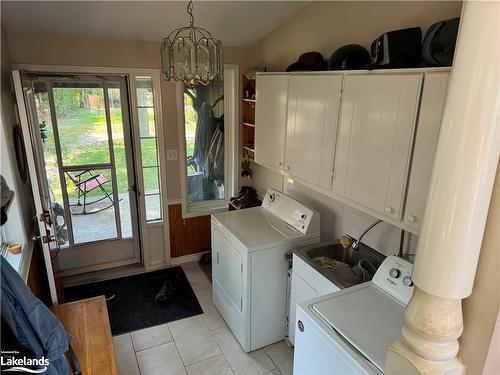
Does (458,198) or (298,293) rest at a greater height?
(458,198)

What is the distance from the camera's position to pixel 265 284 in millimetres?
2559

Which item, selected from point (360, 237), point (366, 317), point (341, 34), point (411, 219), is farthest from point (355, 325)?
point (341, 34)

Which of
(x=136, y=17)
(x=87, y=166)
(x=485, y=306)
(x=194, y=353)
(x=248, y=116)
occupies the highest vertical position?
(x=136, y=17)

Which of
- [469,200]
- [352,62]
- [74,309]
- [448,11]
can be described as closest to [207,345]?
[74,309]

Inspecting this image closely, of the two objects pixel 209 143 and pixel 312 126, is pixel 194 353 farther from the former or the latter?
pixel 209 143

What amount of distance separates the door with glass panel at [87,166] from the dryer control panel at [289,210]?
1.48 meters

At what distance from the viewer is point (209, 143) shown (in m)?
3.81

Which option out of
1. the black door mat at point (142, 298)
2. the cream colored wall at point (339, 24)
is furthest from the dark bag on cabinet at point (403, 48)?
the black door mat at point (142, 298)

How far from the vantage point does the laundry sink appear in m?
2.21

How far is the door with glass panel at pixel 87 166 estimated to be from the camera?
3102mm

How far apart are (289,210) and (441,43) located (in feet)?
5.33

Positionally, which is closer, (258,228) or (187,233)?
(258,228)

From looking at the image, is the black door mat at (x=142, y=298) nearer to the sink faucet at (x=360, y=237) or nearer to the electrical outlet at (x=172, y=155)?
the electrical outlet at (x=172, y=155)
